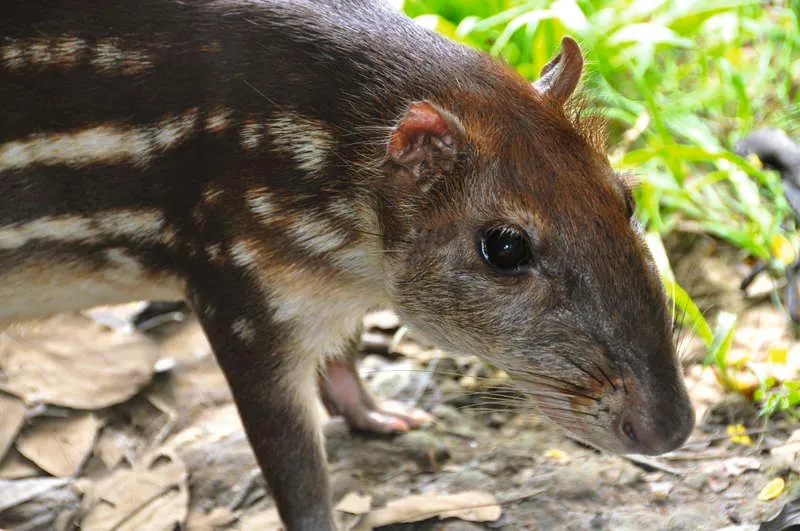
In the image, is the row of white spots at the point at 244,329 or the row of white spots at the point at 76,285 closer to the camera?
the row of white spots at the point at 244,329

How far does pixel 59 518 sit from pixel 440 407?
52.9 inches

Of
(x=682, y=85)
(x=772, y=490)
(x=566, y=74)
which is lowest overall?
(x=772, y=490)

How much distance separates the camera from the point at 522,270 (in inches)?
102

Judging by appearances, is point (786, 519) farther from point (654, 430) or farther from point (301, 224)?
point (301, 224)

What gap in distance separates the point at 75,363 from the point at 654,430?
7.74 feet

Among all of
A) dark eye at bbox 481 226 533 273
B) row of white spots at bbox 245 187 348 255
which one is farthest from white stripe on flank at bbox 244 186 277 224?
dark eye at bbox 481 226 533 273

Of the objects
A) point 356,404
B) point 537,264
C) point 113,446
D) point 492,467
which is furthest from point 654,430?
point 113,446

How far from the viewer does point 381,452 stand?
3.62 m

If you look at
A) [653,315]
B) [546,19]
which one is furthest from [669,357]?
[546,19]

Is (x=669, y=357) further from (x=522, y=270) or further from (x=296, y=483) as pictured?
(x=296, y=483)

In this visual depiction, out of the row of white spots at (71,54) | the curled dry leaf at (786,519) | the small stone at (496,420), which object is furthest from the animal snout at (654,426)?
the row of white spots at (71,54)

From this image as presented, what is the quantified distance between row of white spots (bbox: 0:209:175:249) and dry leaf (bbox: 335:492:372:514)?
104 cm

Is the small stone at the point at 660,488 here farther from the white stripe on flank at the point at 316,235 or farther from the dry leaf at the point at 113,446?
the dry leaf at the point at 113,446

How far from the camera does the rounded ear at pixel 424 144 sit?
2.57m
